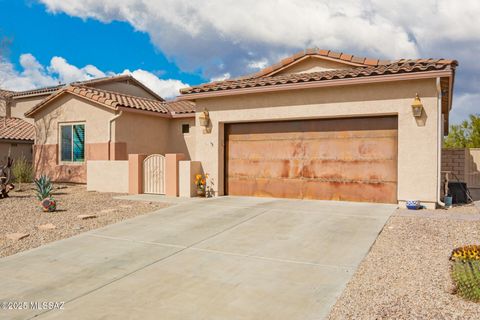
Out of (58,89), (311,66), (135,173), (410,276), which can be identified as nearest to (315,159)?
(311,66)

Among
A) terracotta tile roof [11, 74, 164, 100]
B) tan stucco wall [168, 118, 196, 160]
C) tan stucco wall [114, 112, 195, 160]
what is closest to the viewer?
tan stucco wall [114, 112, 195, 160]

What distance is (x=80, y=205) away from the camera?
11.5 meters

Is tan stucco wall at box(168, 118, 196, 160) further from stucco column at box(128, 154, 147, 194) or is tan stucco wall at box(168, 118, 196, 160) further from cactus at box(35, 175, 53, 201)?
cactus at box(35, 175, 53, 201)

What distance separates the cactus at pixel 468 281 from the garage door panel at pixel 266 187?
711cm

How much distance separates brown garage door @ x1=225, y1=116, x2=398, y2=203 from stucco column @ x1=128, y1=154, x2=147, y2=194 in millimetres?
3259

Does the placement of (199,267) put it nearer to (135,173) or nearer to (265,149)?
(265,149)

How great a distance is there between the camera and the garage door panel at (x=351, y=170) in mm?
10461

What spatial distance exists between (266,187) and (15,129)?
19.4 m

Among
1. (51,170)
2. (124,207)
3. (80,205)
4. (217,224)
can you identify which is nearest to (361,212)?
(217,224)

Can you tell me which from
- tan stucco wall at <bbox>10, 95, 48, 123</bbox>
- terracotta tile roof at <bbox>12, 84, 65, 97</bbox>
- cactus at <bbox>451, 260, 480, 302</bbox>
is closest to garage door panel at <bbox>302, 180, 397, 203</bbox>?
cactus at <bbox>451, 260, 480, 302</bbox>

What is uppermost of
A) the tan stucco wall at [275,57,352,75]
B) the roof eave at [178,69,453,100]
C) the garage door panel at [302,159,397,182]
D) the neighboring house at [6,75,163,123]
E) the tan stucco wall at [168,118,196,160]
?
the neighboring house at [6,75,163,123]

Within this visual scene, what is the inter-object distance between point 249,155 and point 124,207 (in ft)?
14.0

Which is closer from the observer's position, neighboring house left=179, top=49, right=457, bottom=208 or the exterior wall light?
neighboring house left=179, top=49, right=457, bottom=208

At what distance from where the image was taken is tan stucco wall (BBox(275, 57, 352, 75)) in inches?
555
